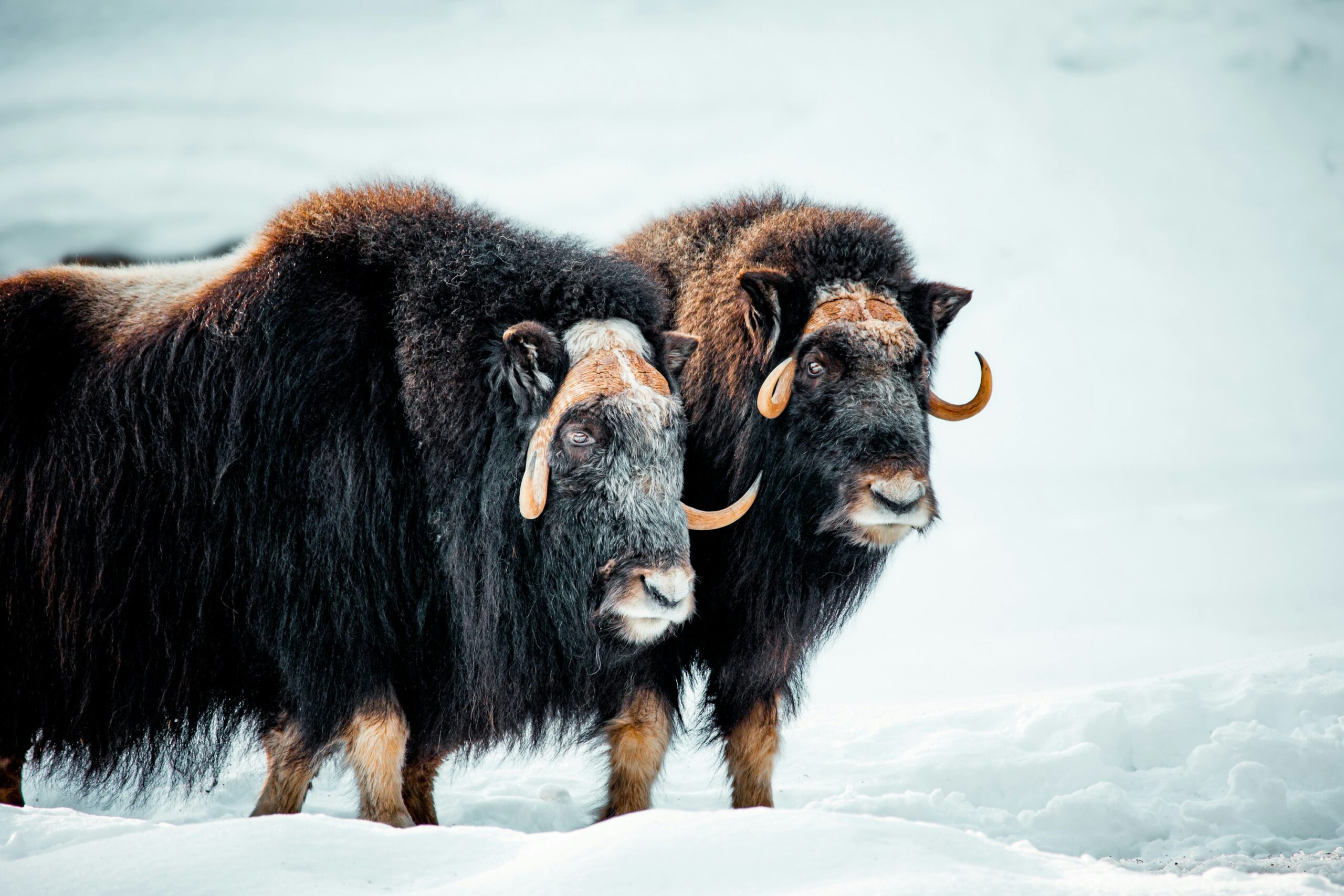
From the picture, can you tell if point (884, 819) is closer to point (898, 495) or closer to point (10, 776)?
point (898, 495)

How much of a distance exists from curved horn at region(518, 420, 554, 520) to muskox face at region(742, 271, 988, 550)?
0.76m

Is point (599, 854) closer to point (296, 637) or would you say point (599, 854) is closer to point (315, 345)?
point (296, 637)

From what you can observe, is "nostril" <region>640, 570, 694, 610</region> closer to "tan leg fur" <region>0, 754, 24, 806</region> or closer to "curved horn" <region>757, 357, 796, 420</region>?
"curved horn" <region>757, 357, 796, 420</region>

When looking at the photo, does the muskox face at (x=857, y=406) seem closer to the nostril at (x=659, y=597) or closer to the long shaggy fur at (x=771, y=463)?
the long shaggy fur at (x=771, y=463)

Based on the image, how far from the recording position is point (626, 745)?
3928 mm

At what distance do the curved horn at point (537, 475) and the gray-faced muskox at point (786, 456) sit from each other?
2.45ft

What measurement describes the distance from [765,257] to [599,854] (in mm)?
2397

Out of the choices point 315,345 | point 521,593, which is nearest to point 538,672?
→ point 521,593

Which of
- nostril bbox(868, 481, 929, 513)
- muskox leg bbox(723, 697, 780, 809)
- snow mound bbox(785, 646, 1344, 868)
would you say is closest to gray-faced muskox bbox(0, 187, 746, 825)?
nostril bbox(868, 481, 929, 513)

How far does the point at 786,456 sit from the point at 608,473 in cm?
76

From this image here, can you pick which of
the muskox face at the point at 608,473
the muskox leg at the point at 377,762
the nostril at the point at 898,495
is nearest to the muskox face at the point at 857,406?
the nostril at the point at 898,495

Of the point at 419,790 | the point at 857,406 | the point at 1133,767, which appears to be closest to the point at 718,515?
the point at 857,406

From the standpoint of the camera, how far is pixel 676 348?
12.1 ft

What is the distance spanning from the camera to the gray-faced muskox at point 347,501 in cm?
343
